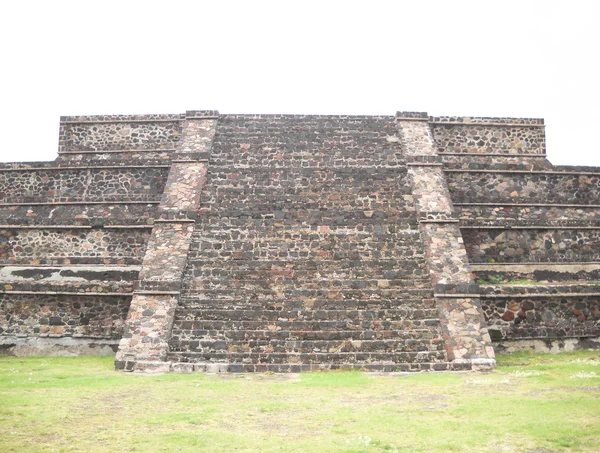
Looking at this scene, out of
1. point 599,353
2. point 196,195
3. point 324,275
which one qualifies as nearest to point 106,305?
point 196,195

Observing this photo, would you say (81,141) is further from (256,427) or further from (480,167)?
(256,427)

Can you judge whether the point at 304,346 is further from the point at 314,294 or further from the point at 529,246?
the point at 529,246

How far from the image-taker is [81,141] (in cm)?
1756

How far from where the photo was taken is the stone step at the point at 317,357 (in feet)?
34.7

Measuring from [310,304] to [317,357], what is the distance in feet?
4.13

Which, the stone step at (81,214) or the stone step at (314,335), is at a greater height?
the stone step at (81,214)

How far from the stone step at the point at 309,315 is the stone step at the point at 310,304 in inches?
4.5

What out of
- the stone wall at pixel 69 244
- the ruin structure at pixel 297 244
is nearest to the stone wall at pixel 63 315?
the ruin structure at pixel 297 244

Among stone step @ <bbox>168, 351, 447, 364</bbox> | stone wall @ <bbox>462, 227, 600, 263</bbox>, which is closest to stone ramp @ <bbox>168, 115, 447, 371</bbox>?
stone step @ <bbox>168, 351, 447, 364</bbox>

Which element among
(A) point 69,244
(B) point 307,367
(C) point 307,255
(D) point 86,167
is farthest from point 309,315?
(D) point 86,167

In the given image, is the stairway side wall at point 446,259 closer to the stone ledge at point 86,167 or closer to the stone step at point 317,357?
the stone step at point 317,357

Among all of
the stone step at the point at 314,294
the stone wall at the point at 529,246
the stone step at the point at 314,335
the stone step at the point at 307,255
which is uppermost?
the stone wall at the point at 529,246

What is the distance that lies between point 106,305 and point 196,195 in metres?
3.10

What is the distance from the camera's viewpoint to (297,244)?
13.0m
